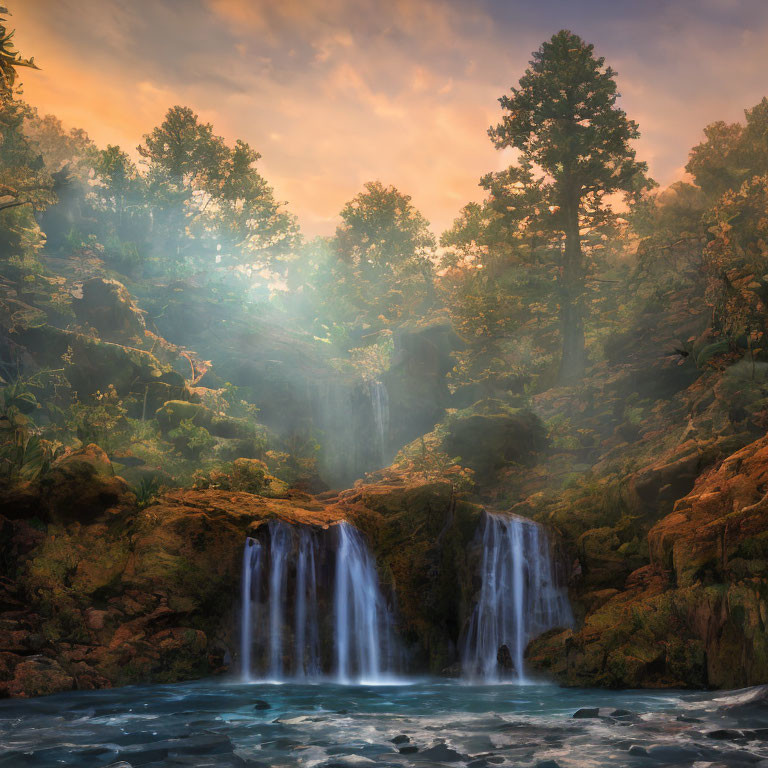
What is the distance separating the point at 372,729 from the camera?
8.36m

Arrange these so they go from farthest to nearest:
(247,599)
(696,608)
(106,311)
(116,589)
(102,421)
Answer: (106,311)
(102,421)
(247,599)
(116,589)
(696,608)

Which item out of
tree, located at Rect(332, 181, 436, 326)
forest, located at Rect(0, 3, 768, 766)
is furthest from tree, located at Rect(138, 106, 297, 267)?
tree, located at Rect(332, 181, 436, 326)

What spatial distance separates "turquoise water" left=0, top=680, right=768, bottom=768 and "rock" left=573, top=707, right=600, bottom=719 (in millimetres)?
121

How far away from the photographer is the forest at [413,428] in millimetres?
11711

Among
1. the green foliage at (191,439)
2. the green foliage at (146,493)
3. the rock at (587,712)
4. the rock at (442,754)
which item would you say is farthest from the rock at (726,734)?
the green foliage at (191,439)

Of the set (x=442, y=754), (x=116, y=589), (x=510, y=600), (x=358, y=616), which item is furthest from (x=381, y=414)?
(x=442, y=754)

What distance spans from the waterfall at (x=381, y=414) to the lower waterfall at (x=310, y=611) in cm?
1836

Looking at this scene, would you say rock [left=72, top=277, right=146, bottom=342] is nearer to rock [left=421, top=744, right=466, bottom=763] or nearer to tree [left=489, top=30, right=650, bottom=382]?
tree [left=489, top=30, right=650, bottom=382]

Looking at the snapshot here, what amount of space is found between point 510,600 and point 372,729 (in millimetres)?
6995

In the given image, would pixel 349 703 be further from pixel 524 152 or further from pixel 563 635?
pixel 524 152

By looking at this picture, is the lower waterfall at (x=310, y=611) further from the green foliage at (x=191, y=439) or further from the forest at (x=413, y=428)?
the green foliage at (x=191, y=439)

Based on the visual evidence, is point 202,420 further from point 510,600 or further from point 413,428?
point 510,600

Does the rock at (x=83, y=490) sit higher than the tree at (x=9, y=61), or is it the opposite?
the tree at (x=9, y=61)

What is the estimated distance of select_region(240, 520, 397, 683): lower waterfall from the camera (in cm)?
1315
